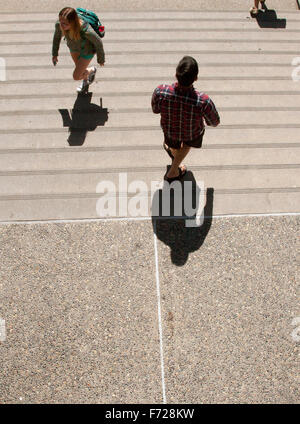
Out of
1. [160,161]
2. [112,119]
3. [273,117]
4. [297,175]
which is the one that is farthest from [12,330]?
[273,117]

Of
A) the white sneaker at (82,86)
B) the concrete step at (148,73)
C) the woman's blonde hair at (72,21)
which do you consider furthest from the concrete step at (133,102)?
the woman's blonde hair at (72,21)

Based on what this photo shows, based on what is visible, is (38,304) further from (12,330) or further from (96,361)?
(96,361)

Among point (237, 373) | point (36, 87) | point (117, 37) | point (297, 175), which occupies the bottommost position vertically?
point (237, 373)

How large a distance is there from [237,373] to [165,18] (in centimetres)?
565

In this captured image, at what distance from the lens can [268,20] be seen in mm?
6301

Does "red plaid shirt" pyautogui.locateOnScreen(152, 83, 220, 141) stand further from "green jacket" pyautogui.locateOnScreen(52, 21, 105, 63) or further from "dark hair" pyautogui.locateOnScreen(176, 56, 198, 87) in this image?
"green jacket" pyautogui.locateOnScreen(52, 21, 105, 63)

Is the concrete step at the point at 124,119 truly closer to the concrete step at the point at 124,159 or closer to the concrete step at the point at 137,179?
the concrete step at the point at 124,159

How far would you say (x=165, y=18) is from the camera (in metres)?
6.27

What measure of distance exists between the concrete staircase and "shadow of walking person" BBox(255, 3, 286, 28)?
0.24 ft

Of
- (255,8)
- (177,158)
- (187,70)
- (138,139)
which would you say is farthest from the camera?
(255,8)

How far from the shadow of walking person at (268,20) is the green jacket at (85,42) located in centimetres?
326

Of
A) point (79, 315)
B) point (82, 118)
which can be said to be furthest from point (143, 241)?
point (82, 118)

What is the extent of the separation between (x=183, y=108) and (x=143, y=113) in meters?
1.95

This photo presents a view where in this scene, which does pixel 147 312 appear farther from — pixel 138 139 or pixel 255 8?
pixel 255 8
